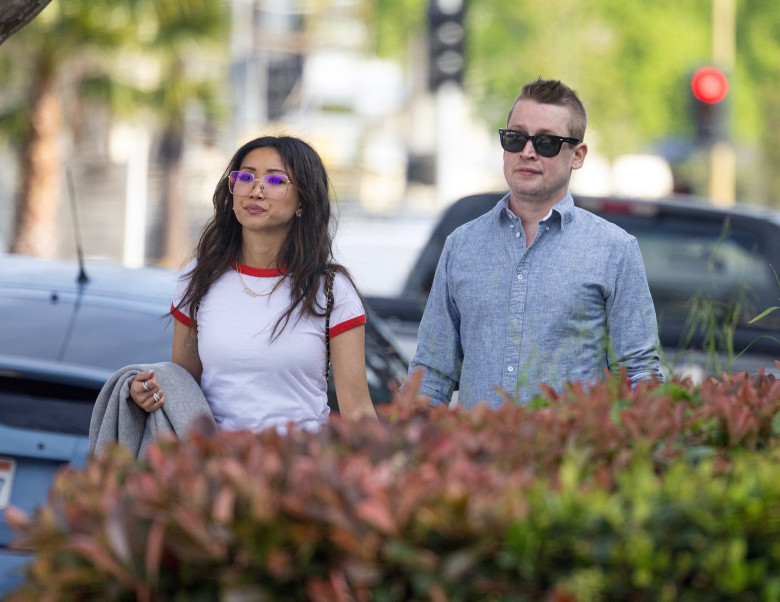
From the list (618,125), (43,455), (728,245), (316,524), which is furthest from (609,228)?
(618,125)

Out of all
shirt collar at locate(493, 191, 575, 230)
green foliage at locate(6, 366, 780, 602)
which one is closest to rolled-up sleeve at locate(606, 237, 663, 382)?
shirt collar at locate(493, 191, 575, 230)

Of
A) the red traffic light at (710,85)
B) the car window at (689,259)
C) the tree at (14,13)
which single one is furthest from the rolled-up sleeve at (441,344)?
the red traffic light at (710,85)

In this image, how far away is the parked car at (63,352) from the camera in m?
3.58

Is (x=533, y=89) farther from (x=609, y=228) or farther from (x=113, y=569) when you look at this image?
(x=113, y=569)

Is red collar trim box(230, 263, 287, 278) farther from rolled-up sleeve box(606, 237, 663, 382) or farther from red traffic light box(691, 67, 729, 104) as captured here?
red traffic light box(691, 67, 729, 104)

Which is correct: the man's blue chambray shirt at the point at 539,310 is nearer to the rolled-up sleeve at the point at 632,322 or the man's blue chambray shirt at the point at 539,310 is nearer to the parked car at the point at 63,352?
the rolled-up sleeve at the point at 632,322

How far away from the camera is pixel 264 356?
334 centimetres

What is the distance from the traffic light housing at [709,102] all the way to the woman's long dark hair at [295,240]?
490 inches

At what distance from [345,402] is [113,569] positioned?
1544 millimetres

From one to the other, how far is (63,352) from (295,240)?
0.94m

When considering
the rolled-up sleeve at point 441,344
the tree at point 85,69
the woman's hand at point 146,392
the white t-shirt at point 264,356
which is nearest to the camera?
the woman's hand at point 146,392

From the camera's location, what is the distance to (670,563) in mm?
1929

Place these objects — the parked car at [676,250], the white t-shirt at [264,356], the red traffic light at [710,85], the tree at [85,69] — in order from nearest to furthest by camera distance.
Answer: the white t-shirt at [264,356] → the parked car at [676,250] → the tree at [85,69] → the red traffic light at [710,85]

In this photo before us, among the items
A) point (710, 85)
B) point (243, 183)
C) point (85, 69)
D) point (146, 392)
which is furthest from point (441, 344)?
point (85, 69)
